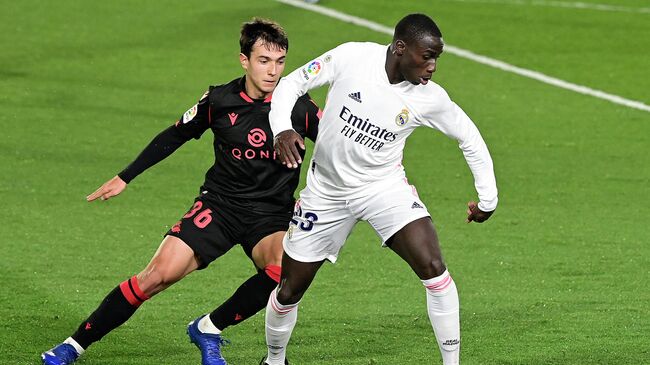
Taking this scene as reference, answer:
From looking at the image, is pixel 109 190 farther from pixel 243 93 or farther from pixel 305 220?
pixel 305 220

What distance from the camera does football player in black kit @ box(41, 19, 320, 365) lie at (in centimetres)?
774

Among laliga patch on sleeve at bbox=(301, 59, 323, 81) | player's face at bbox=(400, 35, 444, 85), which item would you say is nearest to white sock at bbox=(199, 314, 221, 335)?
laliga patch on sleeve at bbox=(301, 59, 323, 81)

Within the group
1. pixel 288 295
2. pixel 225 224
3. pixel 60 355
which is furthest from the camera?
pixel 225 224

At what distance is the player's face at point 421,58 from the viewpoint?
272 inches

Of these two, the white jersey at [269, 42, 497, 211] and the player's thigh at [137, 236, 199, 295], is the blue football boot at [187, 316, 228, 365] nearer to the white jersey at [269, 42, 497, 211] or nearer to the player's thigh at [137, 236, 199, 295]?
the player's thigh at [137, 236, 199, 295]

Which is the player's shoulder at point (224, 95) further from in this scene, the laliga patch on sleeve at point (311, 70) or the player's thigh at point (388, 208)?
the player's thigh at point (388, 208)

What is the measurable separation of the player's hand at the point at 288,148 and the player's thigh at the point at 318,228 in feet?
1.83

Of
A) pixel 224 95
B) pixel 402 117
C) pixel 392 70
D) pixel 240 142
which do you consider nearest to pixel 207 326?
pixel 240 142

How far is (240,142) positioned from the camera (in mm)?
7867

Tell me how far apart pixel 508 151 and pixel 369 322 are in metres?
5.69

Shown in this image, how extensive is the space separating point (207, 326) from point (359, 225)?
374 cm

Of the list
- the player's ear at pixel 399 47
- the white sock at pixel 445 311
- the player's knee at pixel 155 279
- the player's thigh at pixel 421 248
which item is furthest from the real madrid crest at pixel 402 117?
the player's knee at pixel 155 279

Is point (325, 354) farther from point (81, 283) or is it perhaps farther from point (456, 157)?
point (456, 157)

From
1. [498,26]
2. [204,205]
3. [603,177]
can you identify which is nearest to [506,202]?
[603,177]
